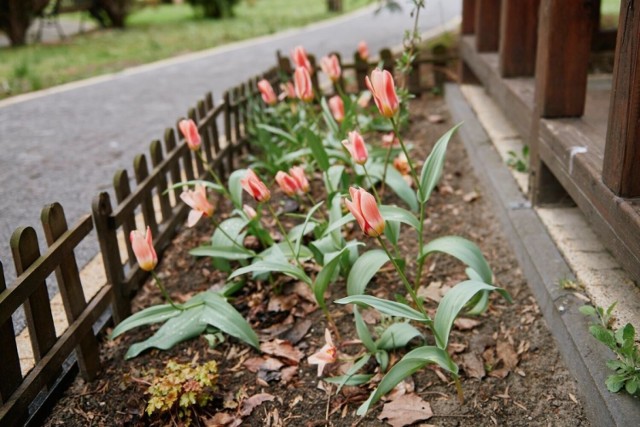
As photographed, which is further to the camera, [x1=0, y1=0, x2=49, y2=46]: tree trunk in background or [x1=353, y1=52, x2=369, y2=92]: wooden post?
[x1=0, y1=0, x2=49, y2=46]: tree trunk in background

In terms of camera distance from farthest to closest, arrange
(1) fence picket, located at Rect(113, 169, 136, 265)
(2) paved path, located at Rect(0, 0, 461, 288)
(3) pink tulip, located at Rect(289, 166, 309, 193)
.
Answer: (2) paved path, located at Rect(0, 0, 461, 288) < (1) fence picket, located at Rect(113, 169, 136, 265) < (3) pink tulip, located at Rect(289, 166, 309, 193)

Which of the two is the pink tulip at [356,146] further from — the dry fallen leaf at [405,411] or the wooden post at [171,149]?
the wooden post at [171,149]

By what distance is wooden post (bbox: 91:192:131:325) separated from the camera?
280 centimetres

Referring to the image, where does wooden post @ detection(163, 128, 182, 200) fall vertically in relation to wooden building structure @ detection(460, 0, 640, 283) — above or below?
below

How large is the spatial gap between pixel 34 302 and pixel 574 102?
2.45 meters

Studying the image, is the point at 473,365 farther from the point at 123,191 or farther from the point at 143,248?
the point at 123,191

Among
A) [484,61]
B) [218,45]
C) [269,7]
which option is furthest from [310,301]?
[269,7]

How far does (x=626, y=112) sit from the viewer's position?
7.09ft

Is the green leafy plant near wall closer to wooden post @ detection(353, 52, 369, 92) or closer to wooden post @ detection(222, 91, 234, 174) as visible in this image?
wooden post @ detection(222, 91, 234, 174)

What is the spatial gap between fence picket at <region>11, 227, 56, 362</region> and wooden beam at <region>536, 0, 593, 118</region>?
2.27m

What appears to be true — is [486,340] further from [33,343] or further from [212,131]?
[212,131]

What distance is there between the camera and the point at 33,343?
7.75ft

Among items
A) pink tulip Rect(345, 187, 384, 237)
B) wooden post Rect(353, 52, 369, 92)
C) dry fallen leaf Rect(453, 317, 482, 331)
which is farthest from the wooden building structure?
wooden post Rect(353, 52, 369, 92)

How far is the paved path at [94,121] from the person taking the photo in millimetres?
4508
